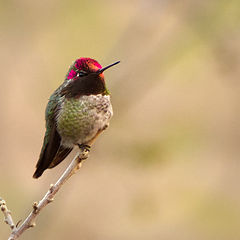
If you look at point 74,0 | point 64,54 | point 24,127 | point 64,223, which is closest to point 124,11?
point 64,54

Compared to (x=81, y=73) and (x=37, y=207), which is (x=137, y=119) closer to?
(x=81, y=73)

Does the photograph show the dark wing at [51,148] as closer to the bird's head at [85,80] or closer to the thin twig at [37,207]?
the bird's head at [85,80]

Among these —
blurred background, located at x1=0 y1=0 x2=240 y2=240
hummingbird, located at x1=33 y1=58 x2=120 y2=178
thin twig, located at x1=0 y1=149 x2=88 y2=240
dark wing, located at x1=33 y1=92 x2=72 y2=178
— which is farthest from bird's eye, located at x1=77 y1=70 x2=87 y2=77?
thin twig, located at x1=0 y1=149 x2=88 y2=240

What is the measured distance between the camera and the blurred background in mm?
4727

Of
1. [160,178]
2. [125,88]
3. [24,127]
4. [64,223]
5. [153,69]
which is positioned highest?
[153,69]

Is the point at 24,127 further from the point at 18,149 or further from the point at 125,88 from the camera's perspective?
the point at 125,88

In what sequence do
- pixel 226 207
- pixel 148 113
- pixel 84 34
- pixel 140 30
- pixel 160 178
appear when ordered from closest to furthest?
pixel 140 30, pixel 226 207, pixel 148 113, pixel 160 178, pixel 84 34

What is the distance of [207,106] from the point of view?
6.75 metres

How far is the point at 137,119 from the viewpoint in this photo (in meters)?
6.18

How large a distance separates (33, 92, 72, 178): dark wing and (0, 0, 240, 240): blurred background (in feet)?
2.58

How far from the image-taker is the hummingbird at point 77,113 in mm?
3363

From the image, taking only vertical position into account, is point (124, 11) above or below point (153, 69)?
above

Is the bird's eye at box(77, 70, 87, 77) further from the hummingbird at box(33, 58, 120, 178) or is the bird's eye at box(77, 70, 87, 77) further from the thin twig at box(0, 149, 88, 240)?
the thin twig at box(0, 149, 88, 240)

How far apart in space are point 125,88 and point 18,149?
106 inches
